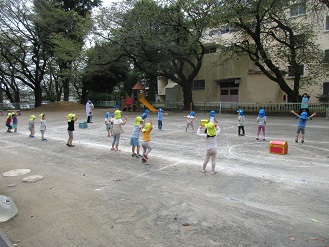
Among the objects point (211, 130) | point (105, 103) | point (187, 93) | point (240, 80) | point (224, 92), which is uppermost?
point (240, 80)

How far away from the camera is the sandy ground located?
4.60 metres

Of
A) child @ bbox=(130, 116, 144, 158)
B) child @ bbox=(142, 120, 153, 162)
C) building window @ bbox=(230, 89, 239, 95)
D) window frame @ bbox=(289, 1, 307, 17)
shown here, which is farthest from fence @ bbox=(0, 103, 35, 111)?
child @ bbox=(142, 120, 153, 162)

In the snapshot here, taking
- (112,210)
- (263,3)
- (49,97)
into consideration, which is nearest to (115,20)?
(263,3)

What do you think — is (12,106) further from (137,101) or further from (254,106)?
(254,106)

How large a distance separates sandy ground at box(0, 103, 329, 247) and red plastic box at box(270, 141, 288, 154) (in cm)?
24

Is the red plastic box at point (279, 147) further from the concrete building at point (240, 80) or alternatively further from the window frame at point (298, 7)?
the concrete building at point (240, 80)

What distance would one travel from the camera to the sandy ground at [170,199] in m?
4.60

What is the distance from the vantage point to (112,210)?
18.6 ft

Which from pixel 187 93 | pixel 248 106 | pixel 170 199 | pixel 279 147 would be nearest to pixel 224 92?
pixel 187 93

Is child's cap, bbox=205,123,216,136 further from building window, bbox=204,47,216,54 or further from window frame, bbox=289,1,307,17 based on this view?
building window, bbox=204,47,216,54

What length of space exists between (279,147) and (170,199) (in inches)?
229

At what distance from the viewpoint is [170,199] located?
20.2ft

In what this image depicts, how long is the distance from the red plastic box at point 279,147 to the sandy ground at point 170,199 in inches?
9.4

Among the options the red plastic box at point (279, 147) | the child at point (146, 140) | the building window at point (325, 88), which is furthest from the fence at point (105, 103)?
the red plastic box at point (279, 147)
